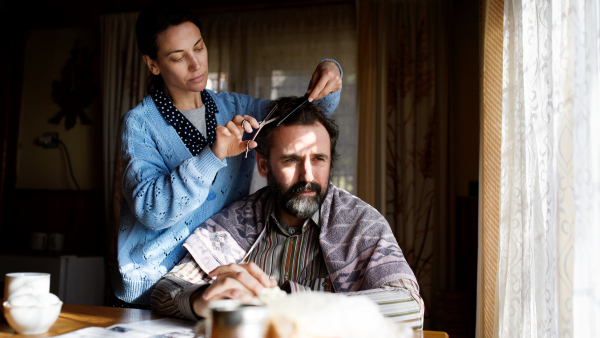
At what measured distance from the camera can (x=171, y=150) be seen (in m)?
1.52

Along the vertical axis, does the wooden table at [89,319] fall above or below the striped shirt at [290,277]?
below

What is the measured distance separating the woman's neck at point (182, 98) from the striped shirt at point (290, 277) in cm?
49

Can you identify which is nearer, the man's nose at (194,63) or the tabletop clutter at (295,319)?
the tabletop clutter at (295,319)

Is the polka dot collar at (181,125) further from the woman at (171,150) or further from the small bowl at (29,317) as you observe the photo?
the small bowl at (29,317)

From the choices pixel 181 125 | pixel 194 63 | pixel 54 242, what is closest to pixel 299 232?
pixel 181 125

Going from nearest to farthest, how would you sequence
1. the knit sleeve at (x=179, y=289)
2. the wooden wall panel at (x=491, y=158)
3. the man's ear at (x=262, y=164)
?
1. the knit sleeve at (x=179, y=289)
2. the man's ear at (x=262, y=164)
3. the wooden wall panel at (x=491, y=158)

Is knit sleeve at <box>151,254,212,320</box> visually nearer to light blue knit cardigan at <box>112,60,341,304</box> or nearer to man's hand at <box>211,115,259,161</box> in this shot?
light blue knit cardigan at <box>112,60,341,304</box>

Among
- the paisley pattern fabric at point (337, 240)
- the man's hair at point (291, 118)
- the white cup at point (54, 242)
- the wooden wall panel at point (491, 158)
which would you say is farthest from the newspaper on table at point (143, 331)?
the white cup at point (54, 242)

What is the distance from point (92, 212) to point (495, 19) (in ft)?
12.3

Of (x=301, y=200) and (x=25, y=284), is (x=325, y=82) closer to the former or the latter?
(x=301, y=200)

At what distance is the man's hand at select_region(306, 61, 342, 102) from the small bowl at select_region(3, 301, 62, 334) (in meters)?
0.98

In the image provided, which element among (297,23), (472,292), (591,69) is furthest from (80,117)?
(591,69)

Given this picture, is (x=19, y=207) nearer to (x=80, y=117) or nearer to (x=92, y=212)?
(x=92, y=212)

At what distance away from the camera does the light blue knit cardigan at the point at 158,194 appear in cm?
128
